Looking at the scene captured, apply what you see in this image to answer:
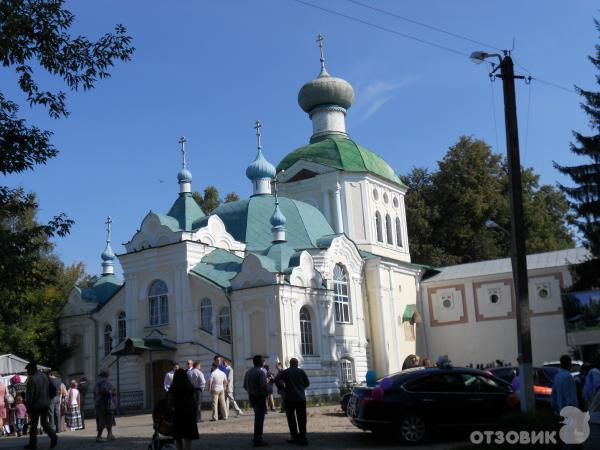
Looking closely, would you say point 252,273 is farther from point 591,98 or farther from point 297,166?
point 591,98

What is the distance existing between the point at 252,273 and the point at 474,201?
2259cm

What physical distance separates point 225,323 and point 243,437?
14380 millimetres

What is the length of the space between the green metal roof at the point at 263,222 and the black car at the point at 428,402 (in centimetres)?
1895

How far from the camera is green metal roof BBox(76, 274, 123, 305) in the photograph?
112 ft

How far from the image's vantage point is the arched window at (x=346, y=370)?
3130cm

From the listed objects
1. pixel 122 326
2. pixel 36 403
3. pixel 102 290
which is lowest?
pixel 36 403

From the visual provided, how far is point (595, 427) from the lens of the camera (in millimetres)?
8328

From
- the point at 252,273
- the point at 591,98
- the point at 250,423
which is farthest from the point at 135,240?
the point at 591,98

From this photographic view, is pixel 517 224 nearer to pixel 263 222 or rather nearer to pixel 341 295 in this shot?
pixel 341 295

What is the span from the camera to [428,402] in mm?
13336

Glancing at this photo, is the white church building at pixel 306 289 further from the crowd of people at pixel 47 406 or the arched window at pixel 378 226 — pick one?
the crowd of people at pixel 47 406

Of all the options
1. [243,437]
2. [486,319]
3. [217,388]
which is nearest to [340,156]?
[486,319]

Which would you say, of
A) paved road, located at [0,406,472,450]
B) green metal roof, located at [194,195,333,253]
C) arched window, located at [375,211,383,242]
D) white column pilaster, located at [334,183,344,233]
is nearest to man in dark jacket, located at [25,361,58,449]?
paved road, located at [0,406,472,450]

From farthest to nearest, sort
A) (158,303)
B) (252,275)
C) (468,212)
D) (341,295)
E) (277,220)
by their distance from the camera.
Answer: (468,212) → (341,295) → (277,220) → (158,303) → (252,275)
